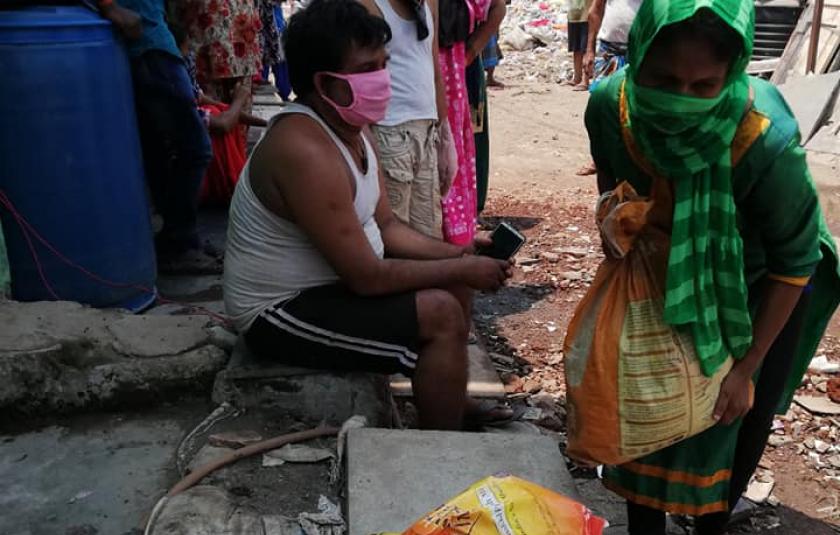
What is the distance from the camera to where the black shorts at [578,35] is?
11.5 metres

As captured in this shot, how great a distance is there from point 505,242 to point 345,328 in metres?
0.55

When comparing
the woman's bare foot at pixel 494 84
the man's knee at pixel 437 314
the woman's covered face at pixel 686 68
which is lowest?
the woman's bare foot at pixel 494 84

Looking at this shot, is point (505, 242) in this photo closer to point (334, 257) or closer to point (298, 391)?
point (334, 257)

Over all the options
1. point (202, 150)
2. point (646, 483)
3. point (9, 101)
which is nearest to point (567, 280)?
point (202, 150)

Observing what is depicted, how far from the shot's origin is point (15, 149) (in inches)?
119

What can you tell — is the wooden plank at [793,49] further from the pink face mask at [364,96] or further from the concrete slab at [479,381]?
the pink face mask at [364,96]

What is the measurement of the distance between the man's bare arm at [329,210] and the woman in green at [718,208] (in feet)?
2.00

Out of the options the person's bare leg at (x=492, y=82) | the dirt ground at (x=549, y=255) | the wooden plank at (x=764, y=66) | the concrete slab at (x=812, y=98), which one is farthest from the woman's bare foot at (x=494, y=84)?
the concrete slab at (x=812, y=98)

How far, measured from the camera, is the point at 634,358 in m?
2.02

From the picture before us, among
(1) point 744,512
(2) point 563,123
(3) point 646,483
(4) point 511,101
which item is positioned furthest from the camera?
(4) point 511,101

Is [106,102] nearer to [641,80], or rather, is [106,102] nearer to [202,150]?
[202,150]

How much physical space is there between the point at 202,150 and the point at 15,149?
105 cm

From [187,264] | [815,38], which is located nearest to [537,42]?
[815,38]

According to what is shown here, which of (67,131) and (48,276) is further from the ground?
(67,131)
